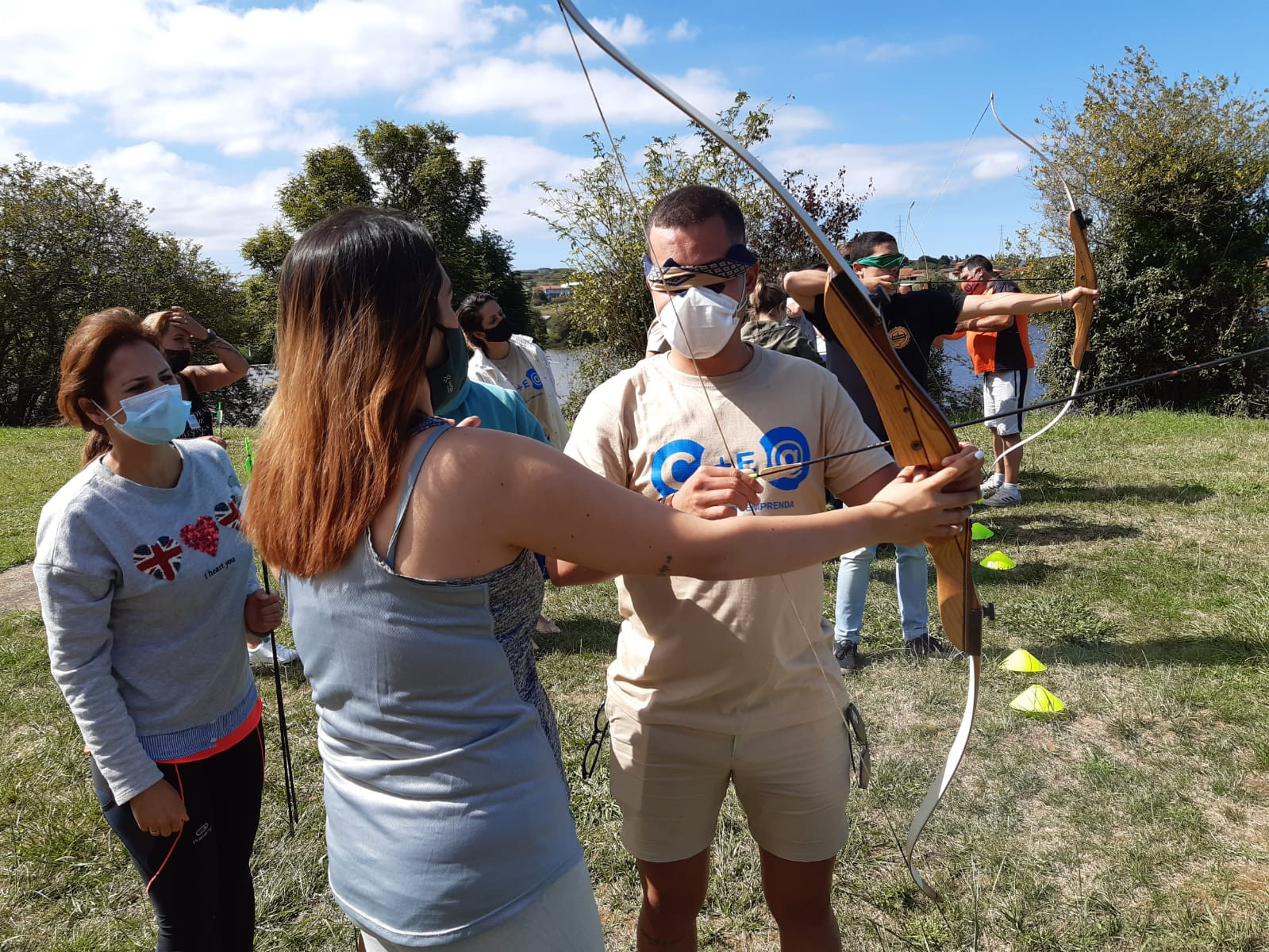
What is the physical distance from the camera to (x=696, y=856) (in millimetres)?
1845

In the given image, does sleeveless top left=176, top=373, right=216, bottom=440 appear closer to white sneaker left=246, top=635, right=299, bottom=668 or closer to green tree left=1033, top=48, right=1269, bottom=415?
white sneaker left=246, top=635, right=299, bottom=668

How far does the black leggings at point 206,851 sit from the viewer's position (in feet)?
6.02

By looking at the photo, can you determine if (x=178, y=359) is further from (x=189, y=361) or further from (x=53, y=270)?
(x=53, y=270)

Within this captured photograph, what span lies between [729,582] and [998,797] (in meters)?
1.88

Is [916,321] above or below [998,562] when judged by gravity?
above

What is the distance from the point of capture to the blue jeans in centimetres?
406

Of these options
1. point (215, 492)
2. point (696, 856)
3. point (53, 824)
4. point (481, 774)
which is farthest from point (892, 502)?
point (53, 824)

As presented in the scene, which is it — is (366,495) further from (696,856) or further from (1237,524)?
(1237,524)

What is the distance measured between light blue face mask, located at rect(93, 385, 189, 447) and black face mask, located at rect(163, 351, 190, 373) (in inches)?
74.6

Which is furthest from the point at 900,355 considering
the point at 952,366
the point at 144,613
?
the point at 952,366

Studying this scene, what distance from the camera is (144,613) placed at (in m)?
1.88

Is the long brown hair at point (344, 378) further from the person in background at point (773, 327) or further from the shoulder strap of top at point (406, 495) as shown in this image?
the person in background at point (773, 327)

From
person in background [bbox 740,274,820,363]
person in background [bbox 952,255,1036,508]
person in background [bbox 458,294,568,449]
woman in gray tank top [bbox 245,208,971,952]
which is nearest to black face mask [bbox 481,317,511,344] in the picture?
person in background [bbox 458,294,568,449]

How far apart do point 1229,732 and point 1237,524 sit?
3530mm
